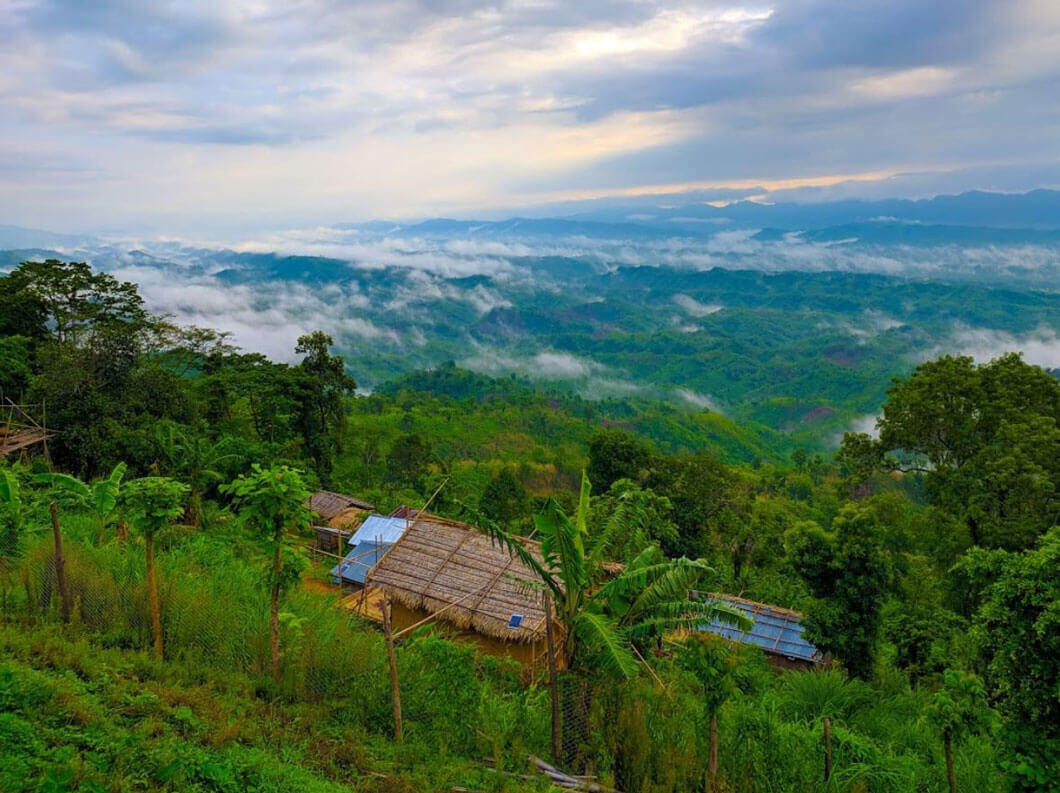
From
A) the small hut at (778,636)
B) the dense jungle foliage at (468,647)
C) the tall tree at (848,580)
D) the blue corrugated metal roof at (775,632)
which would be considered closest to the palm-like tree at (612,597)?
the dense jungle foliage at (468,647)

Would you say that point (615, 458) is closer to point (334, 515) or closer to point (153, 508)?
point (334, 515)

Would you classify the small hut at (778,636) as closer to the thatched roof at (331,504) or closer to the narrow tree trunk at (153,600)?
the thatched roof at (331,504)

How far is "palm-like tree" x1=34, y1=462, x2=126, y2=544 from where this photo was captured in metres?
8.75

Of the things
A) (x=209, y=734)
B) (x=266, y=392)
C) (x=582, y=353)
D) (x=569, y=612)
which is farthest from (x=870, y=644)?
(x=582, y=353)

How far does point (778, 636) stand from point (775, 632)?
0.17m

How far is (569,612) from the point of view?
856 centimetres

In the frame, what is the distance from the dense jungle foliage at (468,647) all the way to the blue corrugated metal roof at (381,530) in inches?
154

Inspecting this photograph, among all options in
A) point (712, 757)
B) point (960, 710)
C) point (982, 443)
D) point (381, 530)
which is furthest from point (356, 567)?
point (982, 443)

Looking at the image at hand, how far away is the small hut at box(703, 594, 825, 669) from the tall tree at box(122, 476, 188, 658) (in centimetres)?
1477

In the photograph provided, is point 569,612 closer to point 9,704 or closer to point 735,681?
point 735,681

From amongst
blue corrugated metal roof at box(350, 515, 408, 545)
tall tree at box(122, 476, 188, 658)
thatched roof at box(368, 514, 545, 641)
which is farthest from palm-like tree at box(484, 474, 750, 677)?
blue corrugated metal roof at box(350, 515, 408, 545)

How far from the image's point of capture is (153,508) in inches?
281

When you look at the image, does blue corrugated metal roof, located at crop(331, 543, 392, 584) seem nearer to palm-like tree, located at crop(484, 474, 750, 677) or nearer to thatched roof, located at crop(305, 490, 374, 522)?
thatched roof, located at crop(305, 490, 374, 522)

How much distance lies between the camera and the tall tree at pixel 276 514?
6891mm
